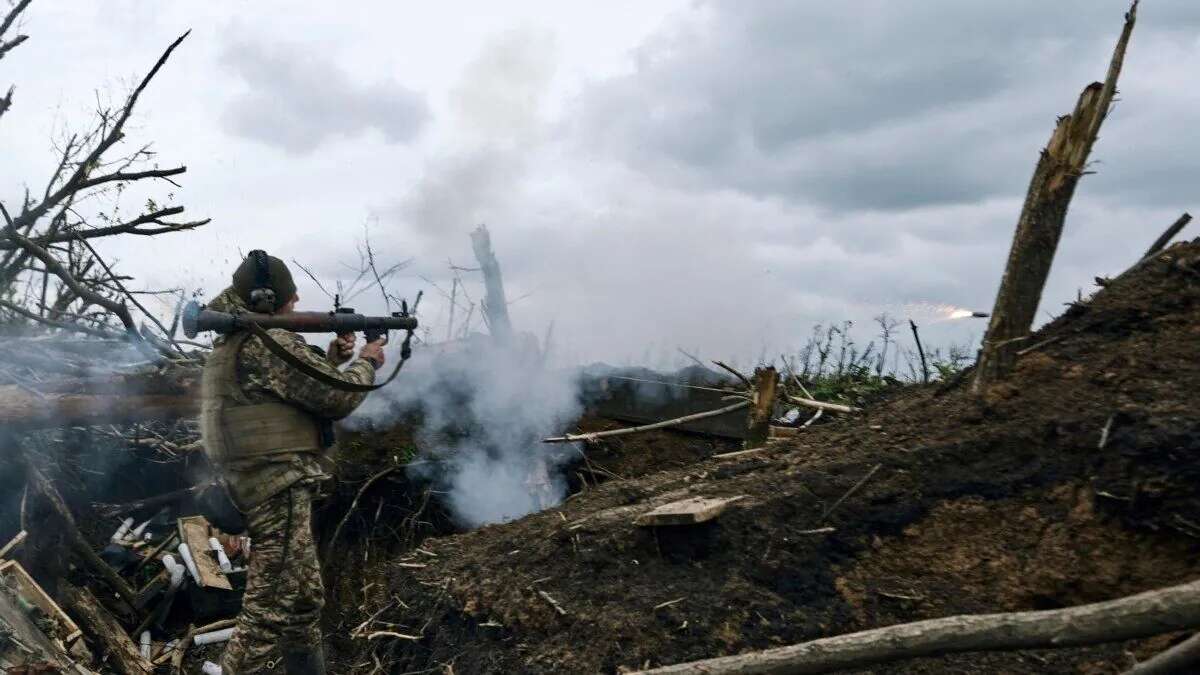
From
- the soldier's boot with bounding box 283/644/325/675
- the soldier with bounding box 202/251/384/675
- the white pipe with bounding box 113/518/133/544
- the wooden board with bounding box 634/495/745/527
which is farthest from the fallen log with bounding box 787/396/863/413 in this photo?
the white pipe with bounding box 113/518/133/544

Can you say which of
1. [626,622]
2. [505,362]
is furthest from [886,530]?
[505,362]

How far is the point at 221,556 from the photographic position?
25.6 feet

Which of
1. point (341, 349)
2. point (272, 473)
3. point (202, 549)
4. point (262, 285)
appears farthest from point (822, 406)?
point (202, 549)

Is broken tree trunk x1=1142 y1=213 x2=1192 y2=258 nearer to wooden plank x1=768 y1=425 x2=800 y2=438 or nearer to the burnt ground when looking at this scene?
the burnt ground

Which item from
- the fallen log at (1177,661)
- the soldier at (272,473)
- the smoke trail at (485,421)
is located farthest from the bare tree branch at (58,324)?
the fallen log at (1177,661)

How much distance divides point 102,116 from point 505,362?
177 inches

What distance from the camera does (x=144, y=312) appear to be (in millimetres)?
7688

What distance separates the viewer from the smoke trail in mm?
8789

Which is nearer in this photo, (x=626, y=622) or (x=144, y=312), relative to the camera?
(x=626, y=622)

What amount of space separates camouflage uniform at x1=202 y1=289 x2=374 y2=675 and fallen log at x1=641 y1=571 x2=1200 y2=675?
9.45 feet

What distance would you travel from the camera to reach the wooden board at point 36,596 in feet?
20.0

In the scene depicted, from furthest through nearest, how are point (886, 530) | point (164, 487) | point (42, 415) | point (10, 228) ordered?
point (164, 487), point (10, 228), point (42, 415), point (886, 530)

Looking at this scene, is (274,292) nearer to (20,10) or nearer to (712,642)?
(712,642)

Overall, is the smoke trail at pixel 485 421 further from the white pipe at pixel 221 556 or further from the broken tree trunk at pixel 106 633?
the broken tree trunk at pixel 106 633
